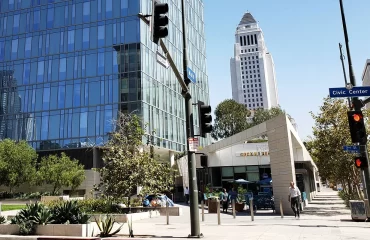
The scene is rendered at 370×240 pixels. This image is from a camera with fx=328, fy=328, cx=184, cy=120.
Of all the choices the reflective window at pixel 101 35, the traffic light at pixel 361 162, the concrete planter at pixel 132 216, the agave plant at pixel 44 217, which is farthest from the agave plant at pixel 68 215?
the reflective window at pixel 101 35

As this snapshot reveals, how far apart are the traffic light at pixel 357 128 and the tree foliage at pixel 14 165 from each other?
117 feet

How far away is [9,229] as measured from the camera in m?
12.3

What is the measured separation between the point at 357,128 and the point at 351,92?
62.7 inches

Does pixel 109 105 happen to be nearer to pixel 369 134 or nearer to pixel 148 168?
pixel 148 168

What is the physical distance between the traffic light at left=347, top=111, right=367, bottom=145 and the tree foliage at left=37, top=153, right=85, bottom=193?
1298 inches

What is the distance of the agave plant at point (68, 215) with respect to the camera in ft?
40.7

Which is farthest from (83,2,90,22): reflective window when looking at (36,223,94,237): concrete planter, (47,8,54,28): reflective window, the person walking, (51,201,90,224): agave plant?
(36,223,94,237): concrete planter

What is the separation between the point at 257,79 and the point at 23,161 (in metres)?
151

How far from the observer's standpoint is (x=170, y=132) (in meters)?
46.3

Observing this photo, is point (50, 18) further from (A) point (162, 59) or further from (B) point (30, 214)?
(A) point (162, 59)

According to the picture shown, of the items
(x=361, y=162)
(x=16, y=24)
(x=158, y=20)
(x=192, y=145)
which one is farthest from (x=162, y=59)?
(x=16, y=24)

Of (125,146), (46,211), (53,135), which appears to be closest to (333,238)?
(46,211)

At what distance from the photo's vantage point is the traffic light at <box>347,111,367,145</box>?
36.0 feet

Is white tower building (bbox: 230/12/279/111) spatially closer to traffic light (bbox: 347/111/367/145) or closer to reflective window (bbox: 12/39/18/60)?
reflective window (bbox: 12/39/18/60)
